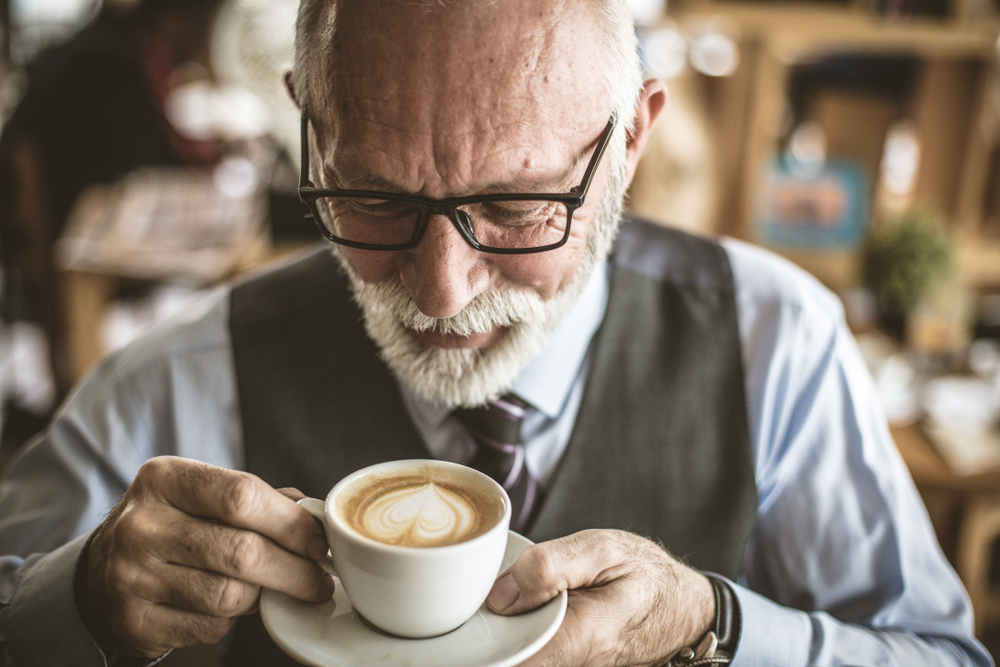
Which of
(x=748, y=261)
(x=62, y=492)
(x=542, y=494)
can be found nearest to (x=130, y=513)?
(x=62, y=492)

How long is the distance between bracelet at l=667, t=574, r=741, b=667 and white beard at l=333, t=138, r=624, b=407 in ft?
1.32

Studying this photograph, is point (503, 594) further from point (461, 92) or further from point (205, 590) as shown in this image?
point (461, 92)

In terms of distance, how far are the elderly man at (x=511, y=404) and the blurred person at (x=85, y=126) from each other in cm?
257

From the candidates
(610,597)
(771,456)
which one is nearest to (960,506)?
(771,456)

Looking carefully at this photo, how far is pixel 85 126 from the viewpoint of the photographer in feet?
14.5

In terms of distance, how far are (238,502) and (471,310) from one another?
1.21 ft

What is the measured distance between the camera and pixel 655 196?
2746 mm

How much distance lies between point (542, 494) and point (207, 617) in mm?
504

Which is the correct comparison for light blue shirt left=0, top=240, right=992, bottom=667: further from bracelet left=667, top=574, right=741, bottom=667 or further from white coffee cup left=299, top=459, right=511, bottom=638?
white coffee cup left=299, top=459, right=511, bottom=638

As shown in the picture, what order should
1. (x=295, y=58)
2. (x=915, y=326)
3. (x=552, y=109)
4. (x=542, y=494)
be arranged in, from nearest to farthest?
(x=552, y=109) < (x=295, y=58) < (x=542, y=494) < (x=915, y=326)

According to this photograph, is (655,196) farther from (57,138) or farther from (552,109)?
(57,138)

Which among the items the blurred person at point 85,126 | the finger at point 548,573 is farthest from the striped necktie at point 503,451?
the blurred person at point 85,126

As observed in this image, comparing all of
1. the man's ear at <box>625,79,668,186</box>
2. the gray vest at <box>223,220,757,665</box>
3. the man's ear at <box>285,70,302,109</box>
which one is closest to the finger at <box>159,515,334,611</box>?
the gray vest at <box>223,220,757,665</box>

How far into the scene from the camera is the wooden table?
185 centimetres
